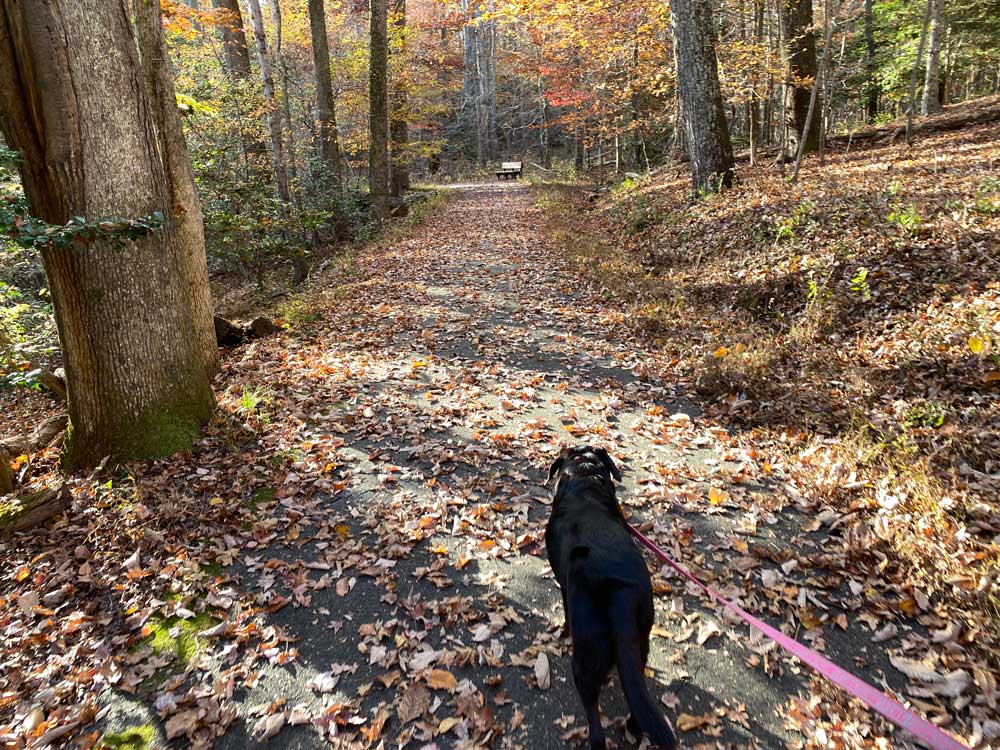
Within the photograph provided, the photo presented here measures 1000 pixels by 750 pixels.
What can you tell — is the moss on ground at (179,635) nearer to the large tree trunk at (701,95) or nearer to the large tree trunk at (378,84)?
the large tree trunk at (701,95)

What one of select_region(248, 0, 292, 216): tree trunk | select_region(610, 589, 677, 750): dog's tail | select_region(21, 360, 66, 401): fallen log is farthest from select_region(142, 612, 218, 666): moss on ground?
select_region(248, 0, 292, 216): tree trunk

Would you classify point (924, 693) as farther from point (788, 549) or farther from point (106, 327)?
point (106, 327)

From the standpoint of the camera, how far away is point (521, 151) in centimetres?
4156

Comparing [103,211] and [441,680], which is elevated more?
[103,211]

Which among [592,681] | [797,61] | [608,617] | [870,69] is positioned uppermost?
[870,69]

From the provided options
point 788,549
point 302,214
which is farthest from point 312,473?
point 302,214

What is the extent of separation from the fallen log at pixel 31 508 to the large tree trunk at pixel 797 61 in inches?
569

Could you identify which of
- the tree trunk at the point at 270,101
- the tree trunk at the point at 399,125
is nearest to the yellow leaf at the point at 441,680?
the tree trunk at the point at 270,101

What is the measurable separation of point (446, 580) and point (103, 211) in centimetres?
393

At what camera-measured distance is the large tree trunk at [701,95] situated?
11188 mm

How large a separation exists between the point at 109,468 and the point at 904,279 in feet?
28.1

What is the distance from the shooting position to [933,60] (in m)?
13.4

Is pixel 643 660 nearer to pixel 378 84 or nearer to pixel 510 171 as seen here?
pixel 378 84

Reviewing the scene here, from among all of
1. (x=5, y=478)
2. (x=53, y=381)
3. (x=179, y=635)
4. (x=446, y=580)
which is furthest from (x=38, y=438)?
(x=446, y=580)
